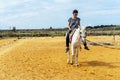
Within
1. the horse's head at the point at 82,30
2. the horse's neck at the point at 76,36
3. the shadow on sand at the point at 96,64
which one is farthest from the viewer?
the shadow on sand at the point at 96,64

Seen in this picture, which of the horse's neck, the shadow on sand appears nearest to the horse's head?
the horse's neck

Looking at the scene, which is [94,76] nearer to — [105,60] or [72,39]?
[72,39]

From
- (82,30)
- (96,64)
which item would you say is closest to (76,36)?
(82,30)

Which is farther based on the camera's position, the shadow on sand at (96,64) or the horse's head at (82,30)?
the shadow on sand at (96,64)

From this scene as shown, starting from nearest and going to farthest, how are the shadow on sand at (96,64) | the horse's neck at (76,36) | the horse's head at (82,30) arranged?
the horse's head at (82,30) < the horse's neck at (76,36) < the shadow on sand at (96,64)

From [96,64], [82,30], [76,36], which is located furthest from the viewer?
[96,64]

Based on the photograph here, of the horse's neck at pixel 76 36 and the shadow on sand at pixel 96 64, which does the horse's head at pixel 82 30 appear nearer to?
the horse's neck at pixel 76 36

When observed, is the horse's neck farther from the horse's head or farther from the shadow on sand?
the shadow on sand

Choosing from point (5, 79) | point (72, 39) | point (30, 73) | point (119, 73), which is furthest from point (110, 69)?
point (5, 79)

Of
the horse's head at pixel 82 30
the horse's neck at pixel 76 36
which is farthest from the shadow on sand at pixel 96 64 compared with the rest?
the horse's head at pixel 82 30

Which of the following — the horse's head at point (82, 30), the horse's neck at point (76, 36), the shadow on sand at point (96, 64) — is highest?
the horse's head at point (82, 30)

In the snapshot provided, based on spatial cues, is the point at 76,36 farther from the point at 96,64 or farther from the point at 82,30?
the point at 96,64

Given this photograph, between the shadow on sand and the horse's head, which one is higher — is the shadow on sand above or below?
below

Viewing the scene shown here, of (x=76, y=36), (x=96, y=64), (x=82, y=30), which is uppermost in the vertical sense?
(x=82, y=30)
